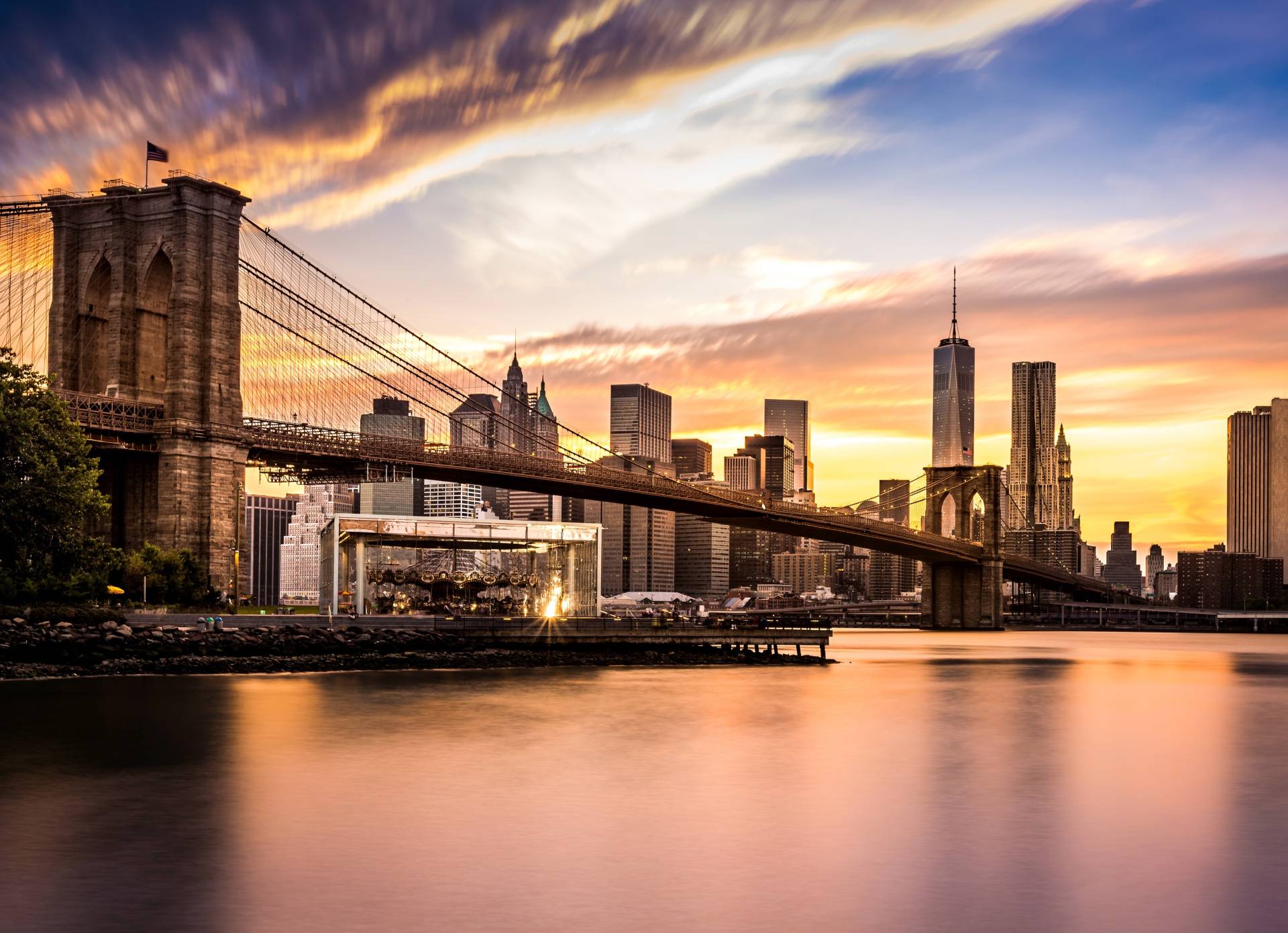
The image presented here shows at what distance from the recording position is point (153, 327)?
68.2 m

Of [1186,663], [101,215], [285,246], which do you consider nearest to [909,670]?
[1186,663]

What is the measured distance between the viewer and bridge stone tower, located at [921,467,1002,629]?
475 feet

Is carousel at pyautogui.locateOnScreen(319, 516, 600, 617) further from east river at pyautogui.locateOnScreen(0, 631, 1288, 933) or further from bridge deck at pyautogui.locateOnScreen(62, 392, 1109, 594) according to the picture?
east river at pyautogui.locateOnScreen(0, 631, 1288, 933)

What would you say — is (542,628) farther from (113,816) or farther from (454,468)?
(113,816)

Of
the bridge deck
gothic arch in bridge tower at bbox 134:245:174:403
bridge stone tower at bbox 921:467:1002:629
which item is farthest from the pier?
bridge stone tower at bbox 921:467:1002:629

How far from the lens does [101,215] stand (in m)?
67.8

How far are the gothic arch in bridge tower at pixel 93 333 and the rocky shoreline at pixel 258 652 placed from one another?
21.7 metres

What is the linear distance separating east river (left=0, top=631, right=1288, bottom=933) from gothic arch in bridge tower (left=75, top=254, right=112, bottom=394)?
95.4 feet

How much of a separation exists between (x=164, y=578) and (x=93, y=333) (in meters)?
17.1

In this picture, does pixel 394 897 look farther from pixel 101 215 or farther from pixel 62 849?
pixel 101 215

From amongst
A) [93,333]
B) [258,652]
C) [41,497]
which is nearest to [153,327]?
[93,333]

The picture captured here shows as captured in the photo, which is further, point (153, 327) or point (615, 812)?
point (153, 327)

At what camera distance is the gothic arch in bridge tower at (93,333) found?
68250 millimetres

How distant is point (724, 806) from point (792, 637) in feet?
155
